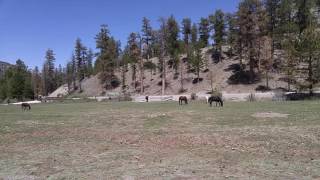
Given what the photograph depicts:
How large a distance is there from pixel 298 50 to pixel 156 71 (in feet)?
200

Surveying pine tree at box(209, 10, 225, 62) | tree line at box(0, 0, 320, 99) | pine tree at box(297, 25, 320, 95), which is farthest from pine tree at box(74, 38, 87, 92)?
→ pine tree at box(297, 25, 320, 95)

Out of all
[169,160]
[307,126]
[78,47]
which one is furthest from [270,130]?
[78,47]

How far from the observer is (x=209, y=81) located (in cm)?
9238

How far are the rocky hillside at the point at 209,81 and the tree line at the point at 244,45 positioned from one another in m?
1.19

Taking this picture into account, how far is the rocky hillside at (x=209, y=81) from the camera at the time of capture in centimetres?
8344

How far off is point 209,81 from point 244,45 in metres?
11.0

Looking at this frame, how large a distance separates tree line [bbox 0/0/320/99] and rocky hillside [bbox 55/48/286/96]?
1.19 metres

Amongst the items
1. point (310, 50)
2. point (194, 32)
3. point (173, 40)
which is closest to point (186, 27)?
point (194, 32)

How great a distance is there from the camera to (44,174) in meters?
11.6

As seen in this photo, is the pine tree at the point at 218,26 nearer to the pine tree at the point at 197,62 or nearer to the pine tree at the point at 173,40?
the pine tree at the point at 173,40

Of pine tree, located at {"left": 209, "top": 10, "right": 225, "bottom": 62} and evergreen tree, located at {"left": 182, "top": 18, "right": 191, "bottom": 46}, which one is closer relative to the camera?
pine tree, located at {"left": 209, "top": 10, "right": 225, "bottom": 62}

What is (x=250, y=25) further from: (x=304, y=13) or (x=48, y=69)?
(x=48, y=69)

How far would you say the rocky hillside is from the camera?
8344cm

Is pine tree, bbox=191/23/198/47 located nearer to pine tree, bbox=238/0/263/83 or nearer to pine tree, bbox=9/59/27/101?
pine tree, bbox=238/0/263/83
